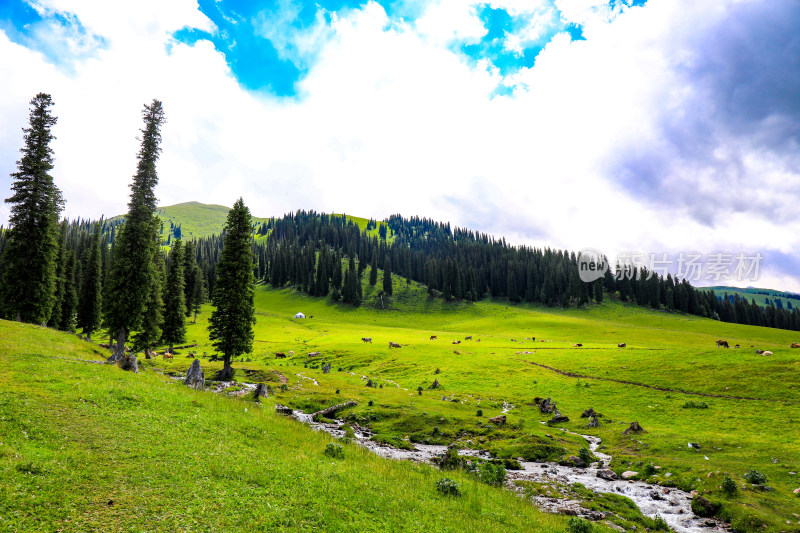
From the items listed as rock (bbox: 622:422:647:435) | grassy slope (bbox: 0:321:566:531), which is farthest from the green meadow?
rock (bbox: 622:422:647:435)

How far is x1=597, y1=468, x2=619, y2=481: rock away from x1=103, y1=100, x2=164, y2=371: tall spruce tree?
45.9m

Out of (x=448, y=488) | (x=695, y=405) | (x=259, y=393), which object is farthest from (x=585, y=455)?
(x=259, y=393)

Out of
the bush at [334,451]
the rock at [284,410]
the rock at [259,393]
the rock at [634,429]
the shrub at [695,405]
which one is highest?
the bush at [334,451]

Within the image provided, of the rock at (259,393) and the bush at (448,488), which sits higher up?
the bush at (448,488)

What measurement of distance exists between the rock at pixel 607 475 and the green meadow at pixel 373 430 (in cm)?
139

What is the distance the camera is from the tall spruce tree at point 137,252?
38.8 m

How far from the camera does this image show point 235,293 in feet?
138

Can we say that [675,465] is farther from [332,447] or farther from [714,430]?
[332,447]

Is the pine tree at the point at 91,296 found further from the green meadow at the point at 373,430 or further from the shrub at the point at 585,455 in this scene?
the shrub at the point at 585,455

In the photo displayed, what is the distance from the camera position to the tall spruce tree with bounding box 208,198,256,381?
41.1 m

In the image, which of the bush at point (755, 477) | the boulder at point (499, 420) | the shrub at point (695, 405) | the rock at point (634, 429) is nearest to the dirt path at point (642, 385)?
the shrub at point (695, 405)

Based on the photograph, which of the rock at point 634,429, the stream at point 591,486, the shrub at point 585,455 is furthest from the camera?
the rock at point 634,429

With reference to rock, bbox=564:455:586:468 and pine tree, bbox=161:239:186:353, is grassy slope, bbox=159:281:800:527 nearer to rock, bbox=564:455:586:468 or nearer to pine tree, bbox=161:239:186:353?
rock, bbox=564:455:586:468

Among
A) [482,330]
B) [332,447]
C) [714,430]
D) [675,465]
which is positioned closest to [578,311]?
[482,330]
